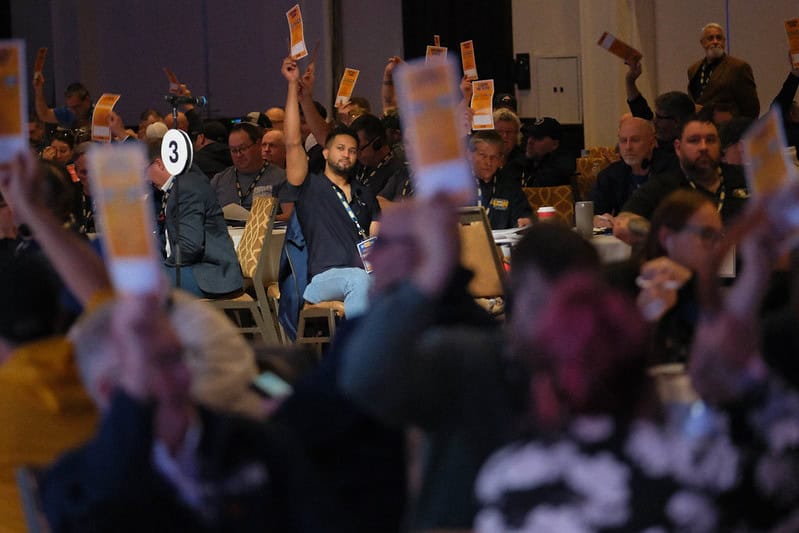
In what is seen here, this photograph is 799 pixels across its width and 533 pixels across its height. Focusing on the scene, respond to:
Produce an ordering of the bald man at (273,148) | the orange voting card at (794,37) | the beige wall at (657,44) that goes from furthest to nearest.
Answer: the beige wall at (657,44) < the bald man at (273,148) < the orange voting card at (794,37)

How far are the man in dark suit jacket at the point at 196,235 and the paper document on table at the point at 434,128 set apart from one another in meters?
4.89

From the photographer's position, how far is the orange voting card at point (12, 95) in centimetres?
224

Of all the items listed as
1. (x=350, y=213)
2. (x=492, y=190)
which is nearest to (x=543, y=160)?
(x=492, y=190)

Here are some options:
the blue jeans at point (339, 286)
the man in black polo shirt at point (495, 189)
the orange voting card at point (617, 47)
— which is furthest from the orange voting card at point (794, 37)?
the blue jeans at point (339, 286)

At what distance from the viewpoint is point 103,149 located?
1.85 metres

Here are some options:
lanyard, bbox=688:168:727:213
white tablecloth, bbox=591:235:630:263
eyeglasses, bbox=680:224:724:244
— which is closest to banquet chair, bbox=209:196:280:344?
white tablecloth, bbox=591:235:630:263

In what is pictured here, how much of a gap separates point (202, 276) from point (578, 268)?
476 cm

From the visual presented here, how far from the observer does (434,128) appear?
177 centimetres

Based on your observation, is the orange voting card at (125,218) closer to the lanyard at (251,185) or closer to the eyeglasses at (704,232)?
the eyeglasses at (704,232)

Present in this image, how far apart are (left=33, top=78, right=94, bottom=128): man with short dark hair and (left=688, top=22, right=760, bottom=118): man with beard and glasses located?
18.7 ft

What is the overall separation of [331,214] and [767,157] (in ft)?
14.2

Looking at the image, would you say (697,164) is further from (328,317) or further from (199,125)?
(199,125)

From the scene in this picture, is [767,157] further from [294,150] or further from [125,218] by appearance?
[294,150]

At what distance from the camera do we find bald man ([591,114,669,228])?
21.5ft
